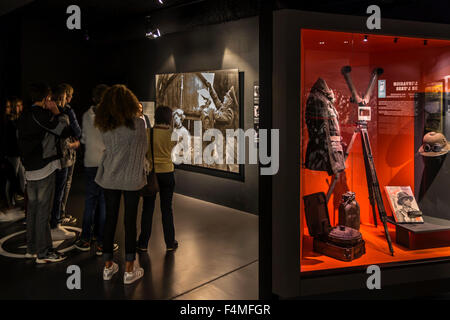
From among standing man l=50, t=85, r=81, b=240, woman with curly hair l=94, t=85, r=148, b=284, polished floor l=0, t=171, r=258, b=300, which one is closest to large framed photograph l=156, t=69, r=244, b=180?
polished floor l=0, t=171, r=258, b=300

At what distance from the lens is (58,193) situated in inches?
177

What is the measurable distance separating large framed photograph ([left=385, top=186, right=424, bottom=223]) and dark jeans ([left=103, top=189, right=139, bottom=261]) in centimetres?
234

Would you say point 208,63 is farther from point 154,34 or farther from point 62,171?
point 62,171

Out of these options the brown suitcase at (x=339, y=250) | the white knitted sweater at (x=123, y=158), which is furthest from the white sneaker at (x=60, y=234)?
the brown suitcase at (x=339, y=250)

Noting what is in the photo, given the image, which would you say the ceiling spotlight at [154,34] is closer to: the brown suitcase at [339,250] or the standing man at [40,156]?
the standing man at [40,156]

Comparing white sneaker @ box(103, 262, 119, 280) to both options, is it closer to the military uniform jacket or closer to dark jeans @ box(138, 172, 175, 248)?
dark jeans @ box(138, 172, 175, 248)

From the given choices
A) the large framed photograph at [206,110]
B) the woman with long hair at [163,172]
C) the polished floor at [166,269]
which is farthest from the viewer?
the large framed photograph at [206,110]

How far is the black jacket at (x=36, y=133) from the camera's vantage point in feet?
11.3

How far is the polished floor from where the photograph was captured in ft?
10.2

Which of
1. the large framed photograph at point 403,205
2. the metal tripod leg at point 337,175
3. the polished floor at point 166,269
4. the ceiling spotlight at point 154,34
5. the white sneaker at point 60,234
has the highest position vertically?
the ceiling spotlight at point 154,34

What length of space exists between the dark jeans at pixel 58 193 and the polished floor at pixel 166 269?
0.40 m

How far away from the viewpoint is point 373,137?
3453 millimetres

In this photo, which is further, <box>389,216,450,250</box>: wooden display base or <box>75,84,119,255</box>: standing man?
<box>75,84,119,255</box>: standing man

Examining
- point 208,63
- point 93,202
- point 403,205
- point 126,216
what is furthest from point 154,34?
point 403,205
